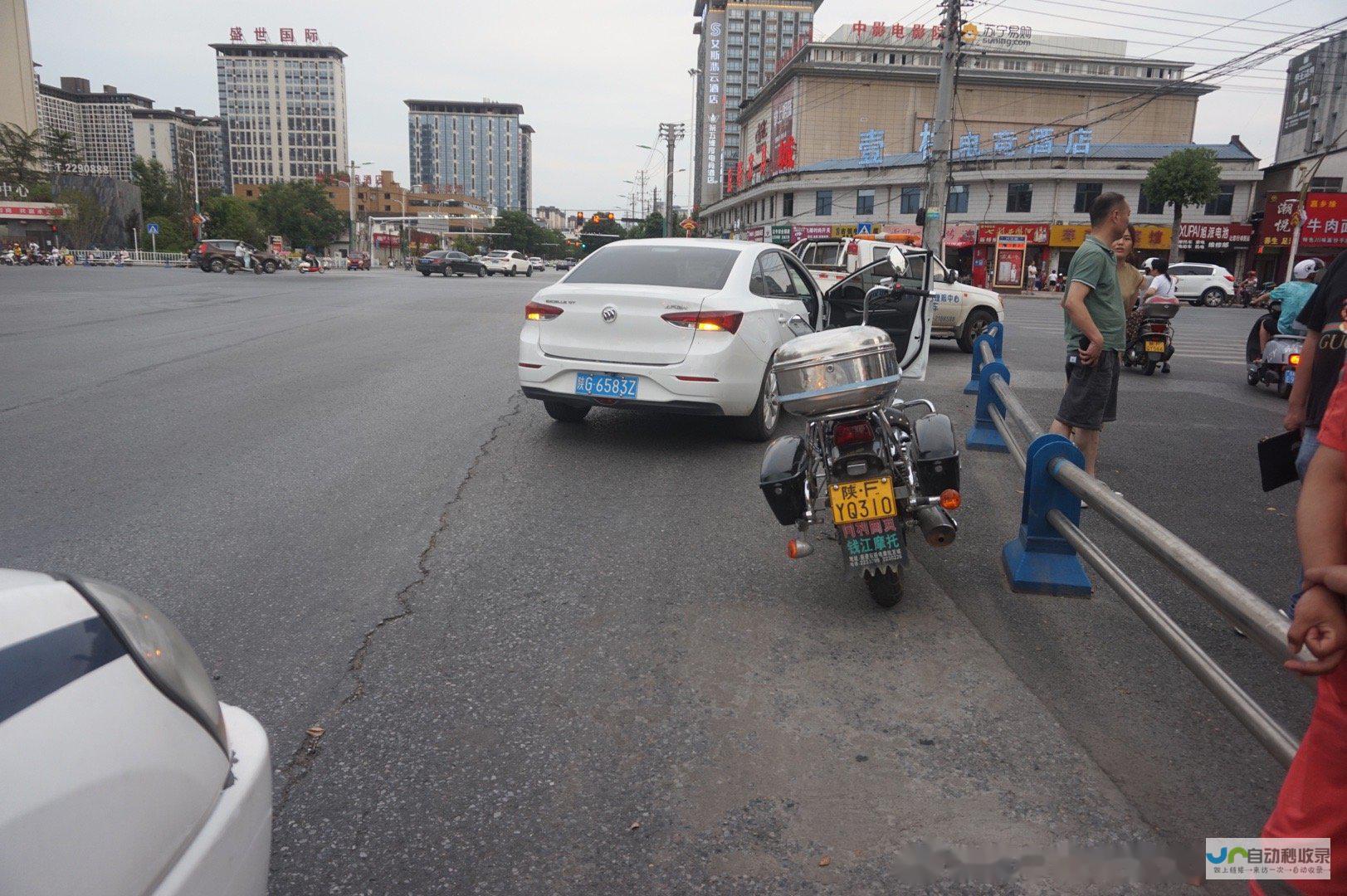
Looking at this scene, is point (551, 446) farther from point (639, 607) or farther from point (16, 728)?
point (16, 728)

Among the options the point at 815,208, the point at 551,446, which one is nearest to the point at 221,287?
the point at 551,446

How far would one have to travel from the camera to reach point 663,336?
6492 mm

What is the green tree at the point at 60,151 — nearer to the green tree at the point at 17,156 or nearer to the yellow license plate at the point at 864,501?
the green tree at the point at 17,156

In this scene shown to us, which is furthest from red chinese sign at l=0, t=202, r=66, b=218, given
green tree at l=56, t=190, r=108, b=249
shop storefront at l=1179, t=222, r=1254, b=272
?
shop storefront at l=1179, t=222, r=1254, b=272

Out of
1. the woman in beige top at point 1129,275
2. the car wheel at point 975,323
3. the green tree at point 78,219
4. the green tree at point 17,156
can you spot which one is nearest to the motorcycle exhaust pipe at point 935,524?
the woman in beige top at point 1129,275

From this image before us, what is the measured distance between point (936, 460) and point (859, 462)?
1.35 feet

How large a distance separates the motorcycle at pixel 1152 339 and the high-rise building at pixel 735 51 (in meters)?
128

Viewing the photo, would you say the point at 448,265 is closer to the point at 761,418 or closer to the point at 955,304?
the point at 955,304

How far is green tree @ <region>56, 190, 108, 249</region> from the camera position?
66.8m

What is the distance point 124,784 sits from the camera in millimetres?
1180

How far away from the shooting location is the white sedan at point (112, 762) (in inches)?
41.7

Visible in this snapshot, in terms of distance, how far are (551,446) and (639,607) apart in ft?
10.3

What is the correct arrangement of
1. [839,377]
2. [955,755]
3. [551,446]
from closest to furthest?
1. [955,755]
2. [839,377]
3. [551,446]

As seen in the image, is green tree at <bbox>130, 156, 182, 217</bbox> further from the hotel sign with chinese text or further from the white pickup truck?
the white pickup truck
